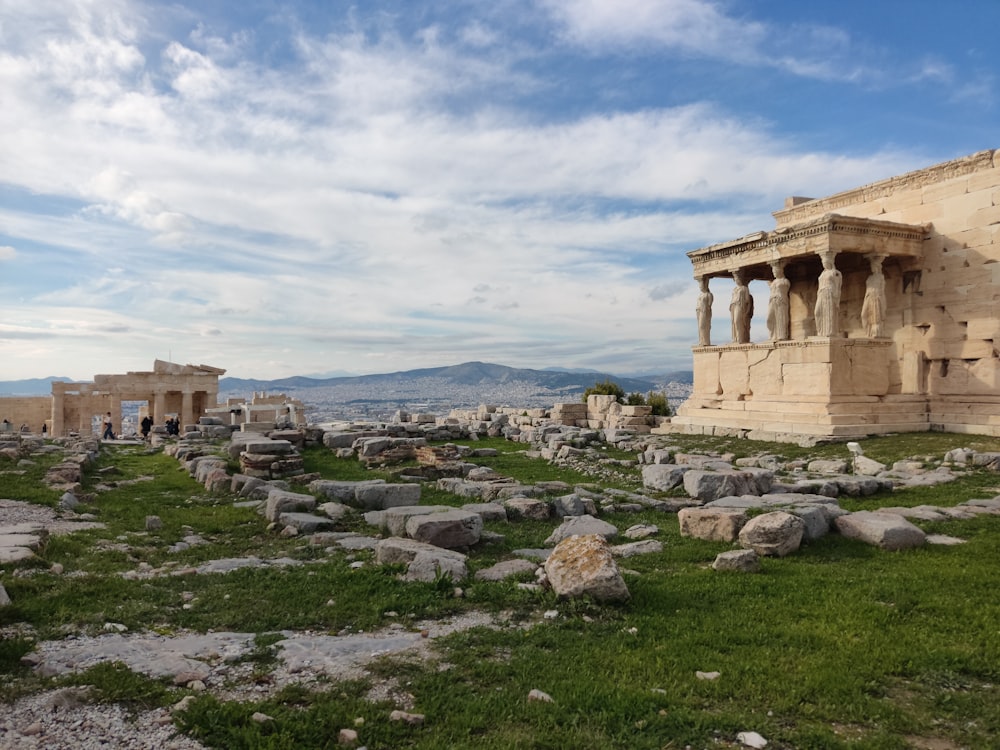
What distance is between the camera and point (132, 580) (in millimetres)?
7430

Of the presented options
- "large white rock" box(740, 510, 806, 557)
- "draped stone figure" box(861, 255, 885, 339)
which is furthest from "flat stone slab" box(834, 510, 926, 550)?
"draped stone figure" box(861, 255, 885, 339)

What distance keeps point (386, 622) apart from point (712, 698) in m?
2.78

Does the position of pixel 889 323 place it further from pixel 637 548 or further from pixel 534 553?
pixel 534 553

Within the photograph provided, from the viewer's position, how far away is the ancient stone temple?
68.3 ft

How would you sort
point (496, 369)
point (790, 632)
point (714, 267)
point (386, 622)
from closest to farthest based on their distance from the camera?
1. point (790, 632)
2. point (386, 622)
3. point (714, 267)
4. point (496, 369)

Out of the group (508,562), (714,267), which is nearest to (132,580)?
(508,562)

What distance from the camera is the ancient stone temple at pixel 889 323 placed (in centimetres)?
2081

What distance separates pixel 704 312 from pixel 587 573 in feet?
71.8

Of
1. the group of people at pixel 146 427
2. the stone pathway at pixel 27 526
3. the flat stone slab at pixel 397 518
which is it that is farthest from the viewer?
the group of people at pixel 146 427

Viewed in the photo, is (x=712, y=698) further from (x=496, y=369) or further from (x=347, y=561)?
(x=496, y=369)

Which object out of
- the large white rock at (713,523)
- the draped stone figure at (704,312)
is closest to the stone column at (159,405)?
the draped stone figure at (704,312)

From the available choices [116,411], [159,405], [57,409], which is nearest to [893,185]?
[159,405]

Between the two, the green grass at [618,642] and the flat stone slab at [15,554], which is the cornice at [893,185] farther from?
the flat stone slab at [15,554]

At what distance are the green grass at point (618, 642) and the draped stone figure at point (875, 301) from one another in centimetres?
1359
